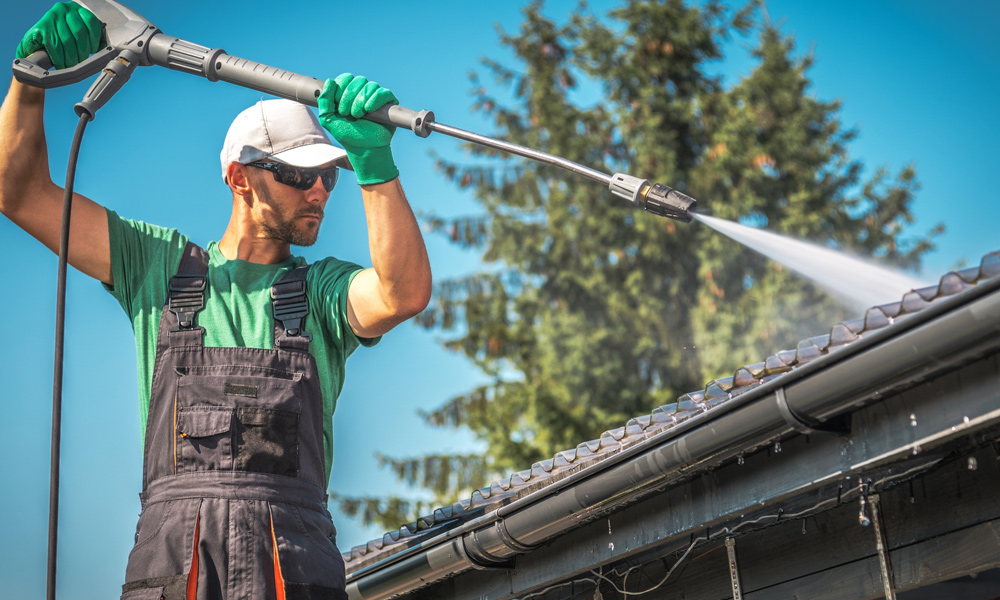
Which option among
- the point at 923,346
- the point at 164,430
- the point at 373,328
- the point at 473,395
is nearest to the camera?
the point at 923,346

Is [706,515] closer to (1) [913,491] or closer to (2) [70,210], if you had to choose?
(1) [913,491]

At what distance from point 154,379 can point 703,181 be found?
1471 cm

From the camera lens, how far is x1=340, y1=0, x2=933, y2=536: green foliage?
15266mm

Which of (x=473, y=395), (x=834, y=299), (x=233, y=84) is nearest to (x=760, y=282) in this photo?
(x=834, y=299)

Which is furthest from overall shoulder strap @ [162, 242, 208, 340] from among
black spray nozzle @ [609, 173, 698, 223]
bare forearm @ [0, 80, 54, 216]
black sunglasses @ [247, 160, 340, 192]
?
black spray nozzle @ [609, 173, 698, 223]

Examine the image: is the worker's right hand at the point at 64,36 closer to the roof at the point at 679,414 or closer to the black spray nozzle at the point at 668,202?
the black spray nozzle at the point at 668,202

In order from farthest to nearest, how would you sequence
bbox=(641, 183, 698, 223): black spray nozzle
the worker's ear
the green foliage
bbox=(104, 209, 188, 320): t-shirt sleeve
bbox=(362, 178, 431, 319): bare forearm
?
the green foliage, the worker's ear, bbox=(104, 209, 188, 320): t-shirt sleeve, bbox=(362, 178, 431, 319): bare forearm, bbox=(641, 183, 698, 223): black spray nozzle

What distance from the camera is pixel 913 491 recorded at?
10.4 ft

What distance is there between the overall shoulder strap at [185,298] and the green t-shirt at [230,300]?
0.03m

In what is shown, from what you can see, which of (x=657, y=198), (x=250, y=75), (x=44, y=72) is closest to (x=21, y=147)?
(x=44, y=72)

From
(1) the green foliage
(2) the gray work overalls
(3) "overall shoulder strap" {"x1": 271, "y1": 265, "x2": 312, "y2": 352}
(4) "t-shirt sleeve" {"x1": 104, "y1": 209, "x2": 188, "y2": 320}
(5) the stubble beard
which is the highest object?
(1) the green foliage

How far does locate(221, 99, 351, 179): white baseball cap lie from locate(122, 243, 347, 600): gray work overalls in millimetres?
542

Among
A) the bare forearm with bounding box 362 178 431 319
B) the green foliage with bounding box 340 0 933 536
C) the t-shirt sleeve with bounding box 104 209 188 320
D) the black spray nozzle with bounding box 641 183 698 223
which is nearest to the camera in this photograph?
the black spray nozzle with bounding box 641 183 698 223

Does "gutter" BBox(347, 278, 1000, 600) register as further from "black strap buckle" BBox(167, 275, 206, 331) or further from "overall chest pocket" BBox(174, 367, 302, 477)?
"black strap buckle" BBox(167, 275, 206, 331)
